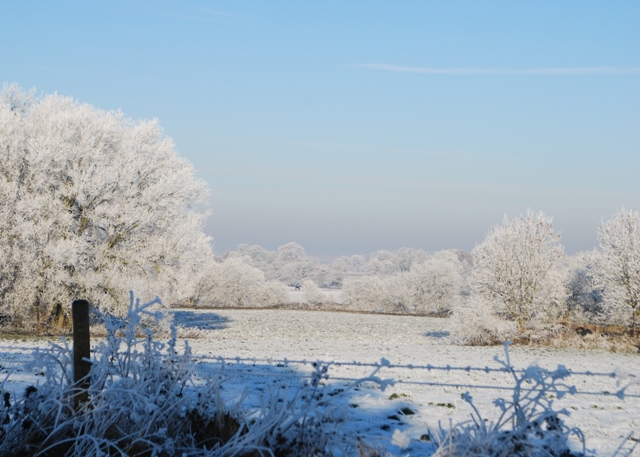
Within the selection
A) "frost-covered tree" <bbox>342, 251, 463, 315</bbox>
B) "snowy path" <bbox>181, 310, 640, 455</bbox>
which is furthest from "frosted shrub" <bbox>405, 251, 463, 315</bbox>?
"snowy path" <bbox>181, 310, 640, 455</bbox>

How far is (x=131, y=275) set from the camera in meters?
21.4

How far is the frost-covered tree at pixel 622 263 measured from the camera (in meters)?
25.4

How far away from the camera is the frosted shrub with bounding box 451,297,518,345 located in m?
23.4

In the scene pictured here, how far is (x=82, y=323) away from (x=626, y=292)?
26639 millimetres

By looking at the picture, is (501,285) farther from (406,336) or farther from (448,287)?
(448,287)

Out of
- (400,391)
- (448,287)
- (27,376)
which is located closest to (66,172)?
(27,376)

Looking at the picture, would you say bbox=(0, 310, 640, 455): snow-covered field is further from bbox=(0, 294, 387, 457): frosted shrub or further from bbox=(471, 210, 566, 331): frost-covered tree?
bbox=(471, 210, 566, 331): frost-covered tree

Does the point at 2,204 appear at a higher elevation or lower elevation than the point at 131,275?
higher

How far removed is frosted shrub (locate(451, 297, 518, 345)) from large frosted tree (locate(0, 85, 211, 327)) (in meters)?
11.5

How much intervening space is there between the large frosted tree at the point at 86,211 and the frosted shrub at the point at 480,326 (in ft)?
37.6

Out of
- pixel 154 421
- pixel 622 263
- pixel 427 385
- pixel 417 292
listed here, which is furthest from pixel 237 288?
pixel 154 421

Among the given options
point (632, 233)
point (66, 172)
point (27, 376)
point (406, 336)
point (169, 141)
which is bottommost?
point (406, 336)

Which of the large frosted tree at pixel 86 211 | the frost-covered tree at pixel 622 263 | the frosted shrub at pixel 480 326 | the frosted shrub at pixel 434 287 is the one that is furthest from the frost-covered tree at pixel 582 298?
the large frosted tree at pixel 86 211

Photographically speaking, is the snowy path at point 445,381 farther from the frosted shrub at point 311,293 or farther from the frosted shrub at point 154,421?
the frosted shrub at point 311,293
